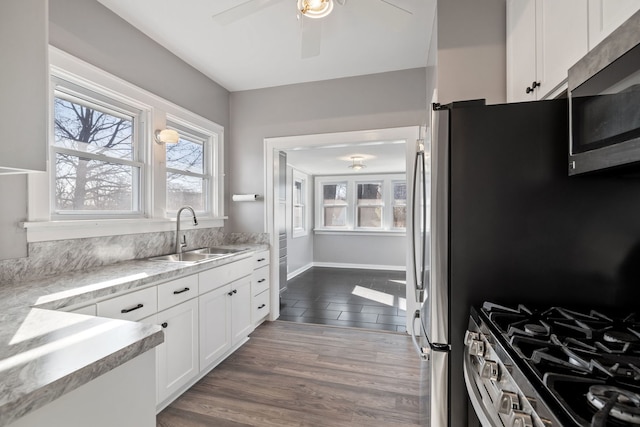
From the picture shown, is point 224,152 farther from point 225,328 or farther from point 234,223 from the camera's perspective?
point 225,328

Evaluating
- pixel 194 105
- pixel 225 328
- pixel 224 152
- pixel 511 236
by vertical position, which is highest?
pixel 194 105

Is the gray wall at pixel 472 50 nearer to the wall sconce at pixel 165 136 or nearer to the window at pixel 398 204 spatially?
the wall sconce at pixel 165 136

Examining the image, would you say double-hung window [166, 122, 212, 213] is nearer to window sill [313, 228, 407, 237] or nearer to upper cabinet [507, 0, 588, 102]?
upper cabinet [507, 0, 588, 102]

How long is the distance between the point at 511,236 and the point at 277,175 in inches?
108

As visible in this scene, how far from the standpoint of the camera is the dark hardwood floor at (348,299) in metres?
3.47

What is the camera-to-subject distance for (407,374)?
228cm

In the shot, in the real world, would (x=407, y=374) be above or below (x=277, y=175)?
below

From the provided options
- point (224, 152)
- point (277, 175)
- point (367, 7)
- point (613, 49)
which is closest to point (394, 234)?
point (277, 175)

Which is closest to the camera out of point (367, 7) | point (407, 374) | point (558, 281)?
point (558, 281)

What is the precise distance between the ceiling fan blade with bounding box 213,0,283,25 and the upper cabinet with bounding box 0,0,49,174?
0.77m

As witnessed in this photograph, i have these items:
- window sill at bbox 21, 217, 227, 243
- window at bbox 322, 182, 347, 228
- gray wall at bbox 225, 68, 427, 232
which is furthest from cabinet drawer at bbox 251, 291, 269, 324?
window at bbox 322, 182, 347, 228

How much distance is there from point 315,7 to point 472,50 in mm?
1083

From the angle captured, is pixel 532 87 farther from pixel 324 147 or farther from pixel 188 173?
pixel 188 173

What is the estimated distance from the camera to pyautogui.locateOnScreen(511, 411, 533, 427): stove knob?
593 mm
